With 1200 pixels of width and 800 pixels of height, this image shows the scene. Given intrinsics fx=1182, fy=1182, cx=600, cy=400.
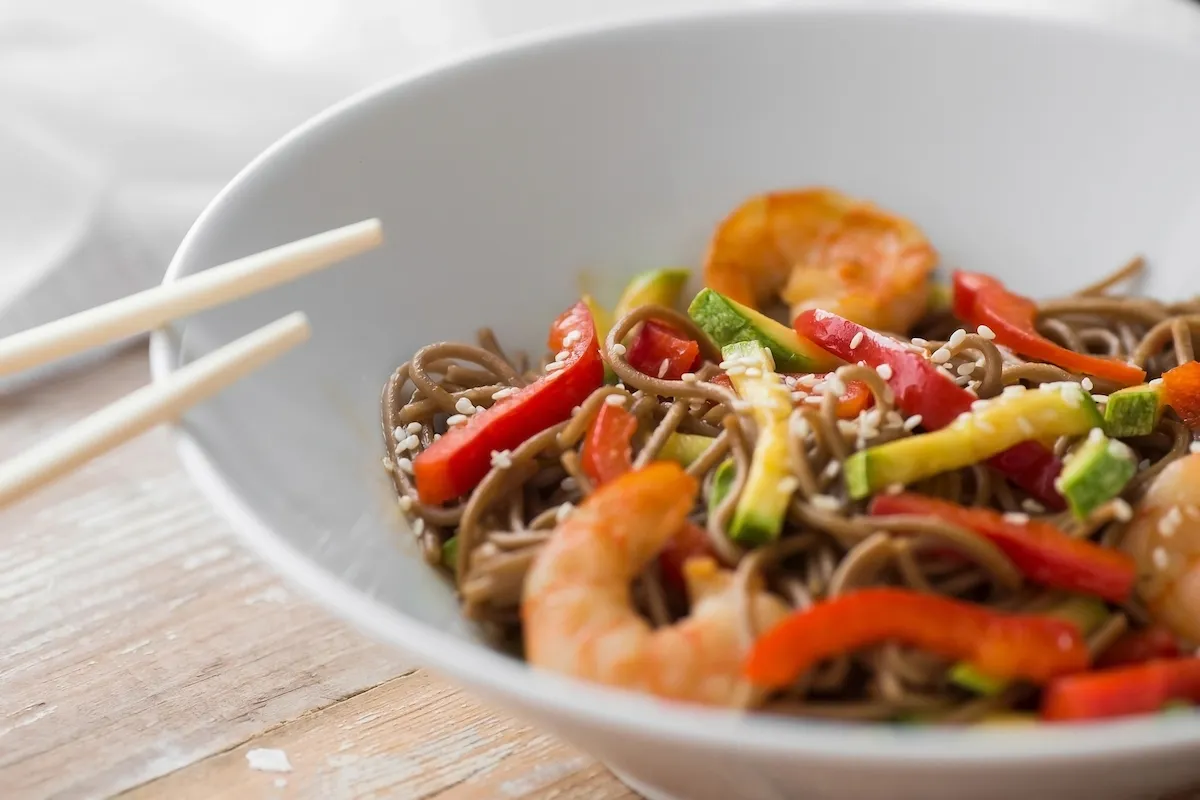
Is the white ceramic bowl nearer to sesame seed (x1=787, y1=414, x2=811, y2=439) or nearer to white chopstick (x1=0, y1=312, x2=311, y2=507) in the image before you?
white chopstick (x1=0, y1=312, x2=311, y2=507)

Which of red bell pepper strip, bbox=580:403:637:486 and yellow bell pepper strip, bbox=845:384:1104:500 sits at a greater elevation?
yellow bell pepper strip, bbox=845:384:1104:500

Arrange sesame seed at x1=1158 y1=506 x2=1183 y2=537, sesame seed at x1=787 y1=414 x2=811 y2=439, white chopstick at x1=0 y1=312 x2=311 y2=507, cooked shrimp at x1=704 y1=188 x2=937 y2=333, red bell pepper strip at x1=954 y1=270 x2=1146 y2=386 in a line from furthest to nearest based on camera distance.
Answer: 1. cooked shrimp at x1=704 y1=188 x2=937 y2=333
2. red bell pepper strip at x1=954 y1=270 x2=1146 y2=386
3. sesame seed at x1=787 y1=414 x2=811 y2=439
4. sesame seed at x1=1158 y1=506 x2=1183 y2=537
5. white chopstick at x1=0 y1=312 x2=311 y2=507

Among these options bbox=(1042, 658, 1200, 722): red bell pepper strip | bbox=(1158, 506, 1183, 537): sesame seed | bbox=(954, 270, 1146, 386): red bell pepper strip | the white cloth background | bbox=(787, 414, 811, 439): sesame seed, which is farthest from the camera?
the white cloth background

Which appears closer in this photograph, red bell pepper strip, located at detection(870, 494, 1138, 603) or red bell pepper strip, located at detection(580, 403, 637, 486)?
red bell pepper strip, located at detection(870, 494, 1138, 603)

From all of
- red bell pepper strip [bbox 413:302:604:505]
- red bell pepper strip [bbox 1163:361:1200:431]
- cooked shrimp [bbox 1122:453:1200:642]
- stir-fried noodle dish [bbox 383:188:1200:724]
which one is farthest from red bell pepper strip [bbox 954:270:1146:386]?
red bell pepper strip [bbox 413:302:604:505]

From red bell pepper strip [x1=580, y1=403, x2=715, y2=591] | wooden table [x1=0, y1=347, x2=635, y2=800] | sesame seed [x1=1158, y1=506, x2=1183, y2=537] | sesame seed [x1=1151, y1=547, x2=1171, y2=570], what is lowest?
wooden table [x1=0, y1=347, x2=635, y2=800]

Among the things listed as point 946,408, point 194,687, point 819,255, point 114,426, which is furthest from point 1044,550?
point 194,687

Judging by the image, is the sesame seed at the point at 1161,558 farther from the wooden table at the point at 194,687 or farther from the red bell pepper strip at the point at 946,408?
the wooden table at the point at 194,687

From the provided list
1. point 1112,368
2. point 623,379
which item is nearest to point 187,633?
point 623,379
